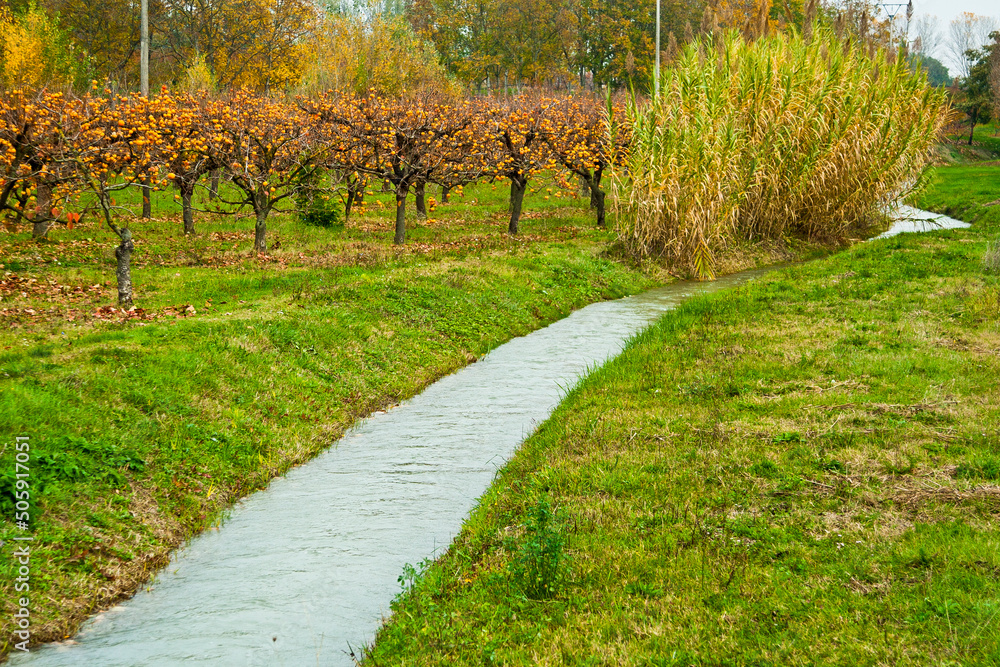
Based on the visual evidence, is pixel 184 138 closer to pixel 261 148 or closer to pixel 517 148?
pixel 261 148

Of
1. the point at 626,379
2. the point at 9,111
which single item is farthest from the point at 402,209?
the point at 626,379

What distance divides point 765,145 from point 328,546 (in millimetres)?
15852

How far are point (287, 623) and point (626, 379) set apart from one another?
5527 millimetres

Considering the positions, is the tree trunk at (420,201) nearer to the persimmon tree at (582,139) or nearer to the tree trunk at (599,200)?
the persimmon tree at (582,139)

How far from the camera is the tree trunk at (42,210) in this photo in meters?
18.7

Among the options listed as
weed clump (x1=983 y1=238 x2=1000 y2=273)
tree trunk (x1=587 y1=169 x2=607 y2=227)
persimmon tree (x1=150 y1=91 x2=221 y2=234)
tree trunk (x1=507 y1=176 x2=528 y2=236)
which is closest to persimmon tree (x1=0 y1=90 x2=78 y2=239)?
persimmon tree (x1=150 y1=91 x2=221 y2=234)

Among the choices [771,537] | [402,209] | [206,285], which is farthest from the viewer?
[402,209]

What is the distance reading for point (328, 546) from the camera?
673 cm

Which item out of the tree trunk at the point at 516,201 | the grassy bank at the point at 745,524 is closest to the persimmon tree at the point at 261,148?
the tree trunk at the point at 516,201

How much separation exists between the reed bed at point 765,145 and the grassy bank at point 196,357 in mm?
2145

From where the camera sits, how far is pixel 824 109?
65.5ft

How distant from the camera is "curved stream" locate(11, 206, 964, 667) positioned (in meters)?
5.38

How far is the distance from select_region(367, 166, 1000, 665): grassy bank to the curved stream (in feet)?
1.47

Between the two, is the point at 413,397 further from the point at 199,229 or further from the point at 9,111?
the point at 199,229
